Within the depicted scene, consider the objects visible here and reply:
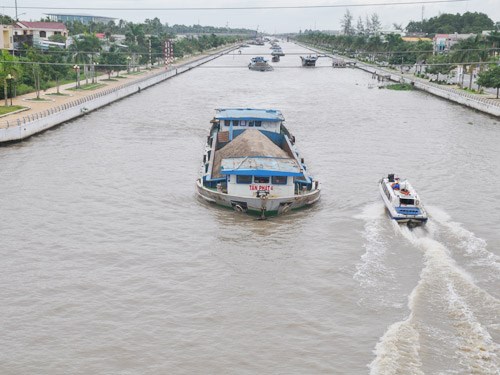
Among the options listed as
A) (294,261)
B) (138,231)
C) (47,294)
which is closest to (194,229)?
(138,231)

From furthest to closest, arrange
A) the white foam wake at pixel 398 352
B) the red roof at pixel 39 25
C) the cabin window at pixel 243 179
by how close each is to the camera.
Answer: the red roof at pixel 39 25
the cabin window at pixel 243 179
the white foam wake at pixel 398 352

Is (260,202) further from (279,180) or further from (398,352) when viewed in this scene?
(398,352)

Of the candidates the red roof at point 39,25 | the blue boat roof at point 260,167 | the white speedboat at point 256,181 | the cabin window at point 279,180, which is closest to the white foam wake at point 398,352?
the white speedboat at point 256,181

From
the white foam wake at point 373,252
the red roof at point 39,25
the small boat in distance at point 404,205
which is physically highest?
the red roof at point 39,25

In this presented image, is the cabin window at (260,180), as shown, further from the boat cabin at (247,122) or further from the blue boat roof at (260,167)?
the boat cabin at (247,122)

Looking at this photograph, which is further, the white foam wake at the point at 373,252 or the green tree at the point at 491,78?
the green tree at the point at 491,78

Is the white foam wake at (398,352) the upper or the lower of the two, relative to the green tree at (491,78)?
lower

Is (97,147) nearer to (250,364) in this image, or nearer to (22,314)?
(22,314)
